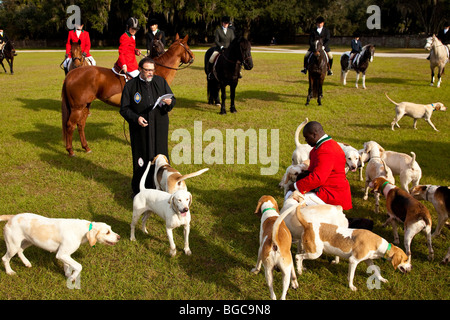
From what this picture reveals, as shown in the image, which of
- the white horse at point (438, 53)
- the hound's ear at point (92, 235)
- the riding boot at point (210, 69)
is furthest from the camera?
the white horse at point (438, 53)

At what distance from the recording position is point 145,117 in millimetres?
5797

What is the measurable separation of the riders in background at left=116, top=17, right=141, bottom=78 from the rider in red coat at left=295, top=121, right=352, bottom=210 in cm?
597

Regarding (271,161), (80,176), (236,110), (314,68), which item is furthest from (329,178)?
(314,68)

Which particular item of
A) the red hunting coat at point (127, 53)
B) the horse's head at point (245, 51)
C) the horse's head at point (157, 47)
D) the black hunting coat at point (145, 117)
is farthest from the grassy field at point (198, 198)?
the horse's head at point (157, 47)

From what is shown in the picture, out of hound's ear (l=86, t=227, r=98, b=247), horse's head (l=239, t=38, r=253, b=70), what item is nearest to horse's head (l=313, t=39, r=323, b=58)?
horse's head (l=239, t=38, r=253, b=70)

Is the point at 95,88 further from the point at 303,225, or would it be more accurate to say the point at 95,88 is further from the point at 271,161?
the point at 303,225

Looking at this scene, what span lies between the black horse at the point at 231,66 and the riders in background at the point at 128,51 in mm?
Answer: 3319

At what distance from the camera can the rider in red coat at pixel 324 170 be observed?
15.2 ft

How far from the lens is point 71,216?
18.3 ft

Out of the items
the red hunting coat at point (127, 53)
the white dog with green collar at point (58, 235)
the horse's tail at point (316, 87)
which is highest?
the red hunting coat at point (127, 53)

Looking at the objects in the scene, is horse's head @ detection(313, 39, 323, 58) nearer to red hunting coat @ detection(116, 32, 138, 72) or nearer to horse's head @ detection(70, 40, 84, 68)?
red hunting coat @ detection(116, 32, 138, 72)

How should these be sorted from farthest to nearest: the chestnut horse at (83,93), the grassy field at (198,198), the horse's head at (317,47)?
the horse's head at (317,47)
the chestnut horse at (83,93)
the grassy field at (198,198)

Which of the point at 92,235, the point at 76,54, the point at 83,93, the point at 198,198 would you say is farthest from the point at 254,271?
the point at 76,54

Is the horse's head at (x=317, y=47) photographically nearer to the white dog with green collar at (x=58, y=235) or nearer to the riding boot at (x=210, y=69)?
the riding boot at (x=210, y=69)
